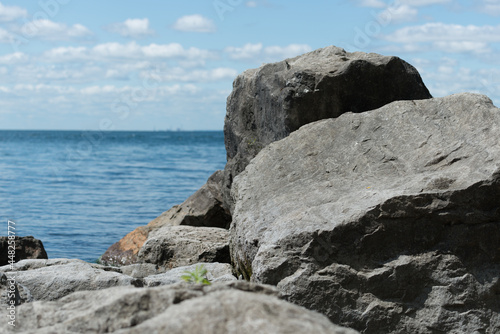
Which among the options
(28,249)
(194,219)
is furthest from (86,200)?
(28,249)

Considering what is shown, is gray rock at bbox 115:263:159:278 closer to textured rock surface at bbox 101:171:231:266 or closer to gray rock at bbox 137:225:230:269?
gray rock at bbox 137:225:230:269

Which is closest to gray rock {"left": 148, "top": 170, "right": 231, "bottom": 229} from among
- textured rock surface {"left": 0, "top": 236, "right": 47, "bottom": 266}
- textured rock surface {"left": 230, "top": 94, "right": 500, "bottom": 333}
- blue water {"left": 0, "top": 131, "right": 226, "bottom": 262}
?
textured rock surface {"left": 0, "top": 236, "right": 47, "bottom": 266}

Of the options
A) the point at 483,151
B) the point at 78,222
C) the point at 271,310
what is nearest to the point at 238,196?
the point at 483,151

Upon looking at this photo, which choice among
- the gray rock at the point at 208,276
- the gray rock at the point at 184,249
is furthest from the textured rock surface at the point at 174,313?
the gray rock at the point at 184,249

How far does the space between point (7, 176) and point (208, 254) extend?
977 inches

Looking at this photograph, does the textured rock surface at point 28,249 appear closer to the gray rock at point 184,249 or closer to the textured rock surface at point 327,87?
the gray rock at point 184,249

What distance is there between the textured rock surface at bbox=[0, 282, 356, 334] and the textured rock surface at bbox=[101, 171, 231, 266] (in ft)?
26.1

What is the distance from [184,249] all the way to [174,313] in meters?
5.81

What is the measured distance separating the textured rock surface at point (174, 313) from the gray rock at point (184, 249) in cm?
494

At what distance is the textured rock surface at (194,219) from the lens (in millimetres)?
11531

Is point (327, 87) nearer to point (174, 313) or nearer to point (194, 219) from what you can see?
point (194, 219)

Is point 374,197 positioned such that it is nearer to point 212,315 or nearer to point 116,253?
point 212,315

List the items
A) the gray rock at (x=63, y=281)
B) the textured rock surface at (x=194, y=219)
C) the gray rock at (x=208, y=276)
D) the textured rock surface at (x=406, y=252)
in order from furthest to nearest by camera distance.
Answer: the textured rock surface at (x=194, y=219) → the gray rock at (x=208, y=276) → the gray rock at (x=63, y=281) → the textured rock surface at (x=406, y=252)

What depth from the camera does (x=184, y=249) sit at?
8.65 metres
